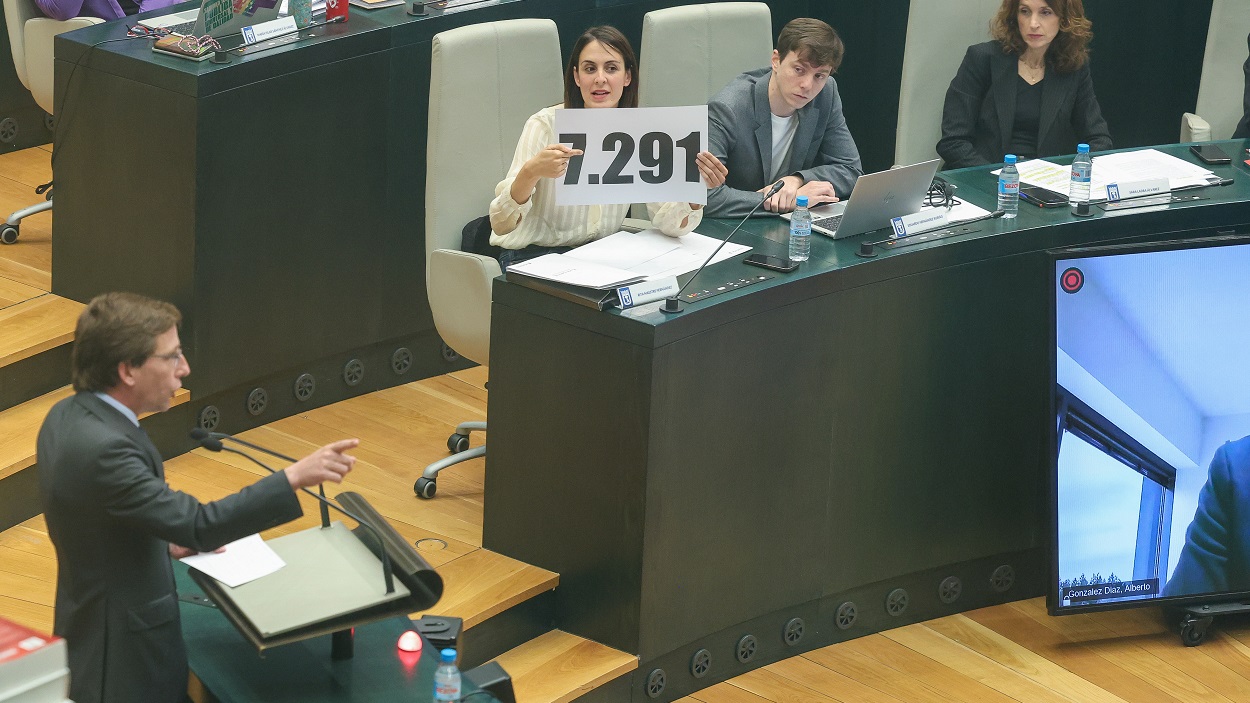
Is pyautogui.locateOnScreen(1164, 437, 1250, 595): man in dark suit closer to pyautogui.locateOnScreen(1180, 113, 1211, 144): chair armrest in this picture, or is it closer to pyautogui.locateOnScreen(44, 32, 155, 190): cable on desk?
pyautogui.locateOnScreen(1180, 113, 1211, 144): chair armrest

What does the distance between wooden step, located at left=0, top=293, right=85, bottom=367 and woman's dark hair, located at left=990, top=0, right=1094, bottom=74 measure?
2727 millimetres

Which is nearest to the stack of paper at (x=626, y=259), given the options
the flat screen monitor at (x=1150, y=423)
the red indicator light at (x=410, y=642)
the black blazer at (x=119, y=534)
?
the flat screen monitor at (x=1150, y=423)

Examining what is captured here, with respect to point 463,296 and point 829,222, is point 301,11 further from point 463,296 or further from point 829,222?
point 829,222

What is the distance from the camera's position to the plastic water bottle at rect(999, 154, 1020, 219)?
4027mm

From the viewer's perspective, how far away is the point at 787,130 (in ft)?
14.0

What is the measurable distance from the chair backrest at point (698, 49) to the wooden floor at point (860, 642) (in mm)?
1159

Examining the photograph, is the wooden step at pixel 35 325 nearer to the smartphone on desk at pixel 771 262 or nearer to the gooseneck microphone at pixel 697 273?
the gooseneck microphone at pixel 697 273

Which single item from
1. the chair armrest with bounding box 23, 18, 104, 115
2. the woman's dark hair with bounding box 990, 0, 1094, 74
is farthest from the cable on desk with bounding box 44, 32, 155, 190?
the woman's dark hair with bounding box 990, 0, 1094, 74

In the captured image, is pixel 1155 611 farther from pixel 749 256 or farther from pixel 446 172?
pixel 446 172

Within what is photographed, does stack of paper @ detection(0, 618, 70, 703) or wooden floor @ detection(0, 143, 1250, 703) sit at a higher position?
stack of paper @ detection(0, 618, 70, 703)

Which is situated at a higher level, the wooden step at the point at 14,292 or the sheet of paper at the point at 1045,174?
the sheet of paper at the point at 1045,174

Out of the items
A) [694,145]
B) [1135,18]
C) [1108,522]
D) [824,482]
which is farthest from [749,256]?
[1135,18]

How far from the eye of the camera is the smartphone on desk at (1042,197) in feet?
13.6

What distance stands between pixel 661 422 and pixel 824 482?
0.57m
